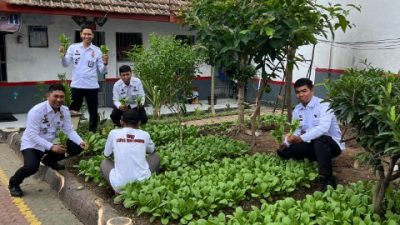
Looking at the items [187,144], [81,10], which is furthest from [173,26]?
[187,144]

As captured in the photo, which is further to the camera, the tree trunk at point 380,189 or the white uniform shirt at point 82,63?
the white uniform shirt at point 82,63

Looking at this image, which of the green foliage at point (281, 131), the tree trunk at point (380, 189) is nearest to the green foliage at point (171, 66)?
the green foliage at point (281, 131)

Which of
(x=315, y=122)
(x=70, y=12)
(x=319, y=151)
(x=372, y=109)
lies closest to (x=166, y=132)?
(x=315, y=122)

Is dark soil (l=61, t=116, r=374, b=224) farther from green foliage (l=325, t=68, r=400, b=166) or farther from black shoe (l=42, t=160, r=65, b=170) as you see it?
green foliage (l=325, t=68, r=400, b=166)

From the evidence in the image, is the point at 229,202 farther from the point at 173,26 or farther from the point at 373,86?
the point at 173,26

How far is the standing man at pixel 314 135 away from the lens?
516cm

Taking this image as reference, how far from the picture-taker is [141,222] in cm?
431

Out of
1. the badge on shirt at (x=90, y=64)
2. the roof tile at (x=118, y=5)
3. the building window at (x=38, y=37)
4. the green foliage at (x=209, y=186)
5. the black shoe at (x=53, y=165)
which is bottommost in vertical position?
the black shoe at (x=53, y=165)

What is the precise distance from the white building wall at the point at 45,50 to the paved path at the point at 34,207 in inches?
206

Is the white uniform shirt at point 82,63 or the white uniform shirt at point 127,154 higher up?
the white uniform shirt at point 82,63

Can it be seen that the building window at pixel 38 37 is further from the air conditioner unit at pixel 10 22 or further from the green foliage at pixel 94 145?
the green foliage at pixel 94 145

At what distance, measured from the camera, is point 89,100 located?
783 cm

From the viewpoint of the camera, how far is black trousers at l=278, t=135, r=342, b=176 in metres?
5.13

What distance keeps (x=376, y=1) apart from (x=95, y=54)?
6654 mm
